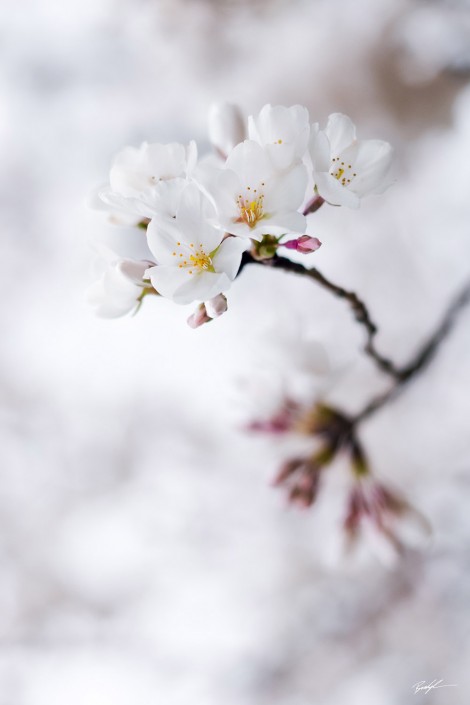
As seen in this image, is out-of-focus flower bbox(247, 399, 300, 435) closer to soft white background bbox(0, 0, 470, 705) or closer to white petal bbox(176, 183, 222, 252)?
soft white background bbox(0, 0, 470, 705)

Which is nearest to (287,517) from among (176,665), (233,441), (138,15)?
(233,441)

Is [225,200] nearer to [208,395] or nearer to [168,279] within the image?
[168,279]

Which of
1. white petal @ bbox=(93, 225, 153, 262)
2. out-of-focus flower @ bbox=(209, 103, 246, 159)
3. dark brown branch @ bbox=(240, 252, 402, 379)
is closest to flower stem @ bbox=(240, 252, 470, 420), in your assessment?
dark brown branch @ bbox=(240, 252, 402, 379)

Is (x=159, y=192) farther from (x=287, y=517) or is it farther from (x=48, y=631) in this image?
(x=48, y=631)

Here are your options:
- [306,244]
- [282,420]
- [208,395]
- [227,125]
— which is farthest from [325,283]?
[208,395]

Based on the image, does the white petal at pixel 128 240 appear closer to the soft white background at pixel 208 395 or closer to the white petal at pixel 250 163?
the soft white background at pixel 208 395

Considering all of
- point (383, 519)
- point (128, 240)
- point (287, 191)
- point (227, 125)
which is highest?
point (128, 240)
